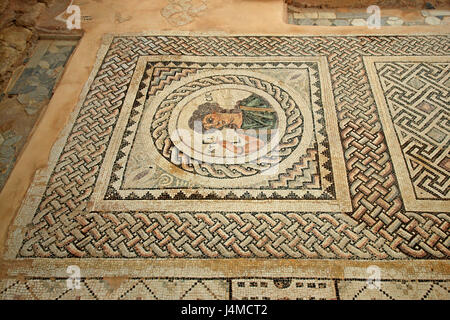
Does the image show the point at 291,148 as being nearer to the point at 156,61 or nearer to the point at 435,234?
the point at 435,234

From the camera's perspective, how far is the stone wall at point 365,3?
3.81 m

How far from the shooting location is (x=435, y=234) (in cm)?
203

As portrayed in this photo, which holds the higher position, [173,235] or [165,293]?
[173,235]

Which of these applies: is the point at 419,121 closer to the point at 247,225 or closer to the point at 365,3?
the point at 247,225

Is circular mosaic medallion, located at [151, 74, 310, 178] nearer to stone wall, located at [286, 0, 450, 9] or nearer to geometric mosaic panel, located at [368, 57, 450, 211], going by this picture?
geometric mosaic panel, located at [368, 57, 450, 211]

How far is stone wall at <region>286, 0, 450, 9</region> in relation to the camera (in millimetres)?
3811

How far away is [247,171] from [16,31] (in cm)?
260

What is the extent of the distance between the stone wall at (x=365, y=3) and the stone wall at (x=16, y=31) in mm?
2403

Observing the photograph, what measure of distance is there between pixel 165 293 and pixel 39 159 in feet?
4.11

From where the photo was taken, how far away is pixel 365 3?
12.6 feet

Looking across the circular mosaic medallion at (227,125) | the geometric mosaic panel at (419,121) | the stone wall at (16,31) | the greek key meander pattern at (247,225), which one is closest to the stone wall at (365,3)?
the geometric mosaic panel at (419,121)

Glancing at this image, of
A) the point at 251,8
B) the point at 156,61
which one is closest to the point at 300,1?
the point at 251,8

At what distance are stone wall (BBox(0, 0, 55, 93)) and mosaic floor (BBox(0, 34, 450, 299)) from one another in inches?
29.9

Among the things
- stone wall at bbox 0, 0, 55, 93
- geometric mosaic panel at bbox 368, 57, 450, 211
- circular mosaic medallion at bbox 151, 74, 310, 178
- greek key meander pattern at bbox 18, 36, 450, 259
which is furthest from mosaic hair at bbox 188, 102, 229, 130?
stone wall at bbox 0, 0, 55, 93
